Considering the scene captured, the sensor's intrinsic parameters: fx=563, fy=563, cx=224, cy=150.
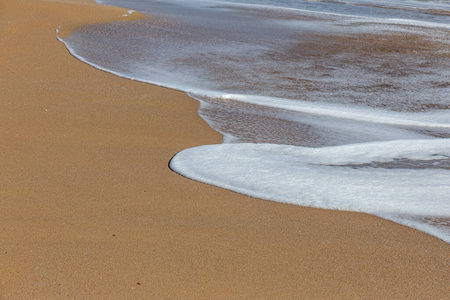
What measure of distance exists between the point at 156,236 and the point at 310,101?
3.73 metres

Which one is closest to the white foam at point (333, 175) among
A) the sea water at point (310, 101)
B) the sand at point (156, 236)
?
the sea water at point (310, 101)

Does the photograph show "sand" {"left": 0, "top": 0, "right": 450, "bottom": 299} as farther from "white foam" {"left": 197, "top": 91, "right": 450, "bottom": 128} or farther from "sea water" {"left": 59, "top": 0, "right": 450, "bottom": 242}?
"white foam" {"left": 197, "top": 91, "right": 450, "bottom": 128}

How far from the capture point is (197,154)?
4086mm

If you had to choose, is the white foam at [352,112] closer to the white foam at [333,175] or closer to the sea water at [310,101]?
the sea water at [310,101]

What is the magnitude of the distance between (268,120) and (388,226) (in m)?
2.41

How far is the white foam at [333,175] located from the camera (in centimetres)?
333

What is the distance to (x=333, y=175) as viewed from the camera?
380cm

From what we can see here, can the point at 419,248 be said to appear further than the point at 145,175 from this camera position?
No

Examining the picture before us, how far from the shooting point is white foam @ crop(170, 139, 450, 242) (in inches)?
131

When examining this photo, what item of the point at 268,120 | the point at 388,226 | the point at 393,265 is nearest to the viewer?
the point at 393,265

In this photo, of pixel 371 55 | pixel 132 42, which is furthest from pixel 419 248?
pixel 132 42

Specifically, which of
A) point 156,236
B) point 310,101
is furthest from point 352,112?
point 156,236

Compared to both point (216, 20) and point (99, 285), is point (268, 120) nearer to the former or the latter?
point (99, 285)

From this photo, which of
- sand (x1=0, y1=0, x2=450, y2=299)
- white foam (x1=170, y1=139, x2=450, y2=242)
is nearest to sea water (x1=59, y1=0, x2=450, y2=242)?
white foam (x1=170, y1=139, x2=450, y2=242)
